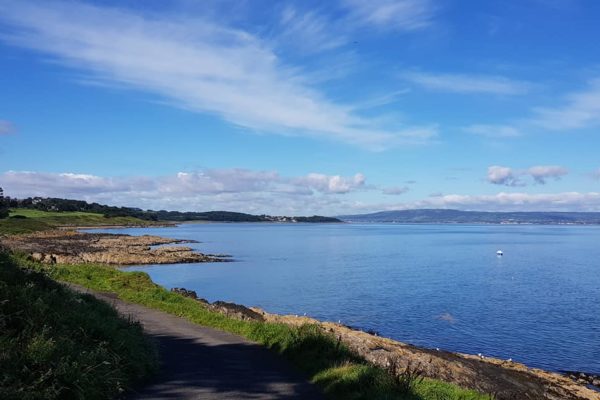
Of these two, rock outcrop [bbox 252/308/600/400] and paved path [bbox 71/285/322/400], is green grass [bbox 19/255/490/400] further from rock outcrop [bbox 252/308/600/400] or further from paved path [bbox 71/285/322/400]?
rock outcrop [bbox 252/308/600/400]

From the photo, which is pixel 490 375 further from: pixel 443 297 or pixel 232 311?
pixel 443 297

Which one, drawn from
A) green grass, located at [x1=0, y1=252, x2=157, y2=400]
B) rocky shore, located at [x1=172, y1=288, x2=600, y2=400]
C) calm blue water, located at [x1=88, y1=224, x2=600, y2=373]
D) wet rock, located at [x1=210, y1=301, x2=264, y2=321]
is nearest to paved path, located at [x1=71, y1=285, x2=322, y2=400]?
green grass, located at [x1=0, y1=252, x2=157, y2=400]

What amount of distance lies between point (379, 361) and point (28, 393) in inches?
455

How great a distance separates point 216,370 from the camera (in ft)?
40.7

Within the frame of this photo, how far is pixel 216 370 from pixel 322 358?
2697mm

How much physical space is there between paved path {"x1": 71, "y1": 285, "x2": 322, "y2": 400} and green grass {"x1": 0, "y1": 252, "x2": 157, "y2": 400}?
29.4 inches

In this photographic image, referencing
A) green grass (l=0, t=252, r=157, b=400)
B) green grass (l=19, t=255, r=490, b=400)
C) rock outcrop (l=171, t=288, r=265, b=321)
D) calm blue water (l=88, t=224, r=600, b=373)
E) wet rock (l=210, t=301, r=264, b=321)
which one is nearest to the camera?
green grass (l=0, t=252, r=157, b=400)

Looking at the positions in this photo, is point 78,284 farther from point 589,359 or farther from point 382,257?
point 382,257

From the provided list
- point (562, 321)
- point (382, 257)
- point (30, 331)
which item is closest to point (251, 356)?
point (30, 331)

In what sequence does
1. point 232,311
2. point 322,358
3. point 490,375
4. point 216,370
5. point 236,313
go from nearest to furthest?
1. point 216,370
2. point 322,358
3. point 490,375
4. point 236,313
5. point 232,311

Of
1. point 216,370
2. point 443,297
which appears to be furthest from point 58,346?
point 443,297

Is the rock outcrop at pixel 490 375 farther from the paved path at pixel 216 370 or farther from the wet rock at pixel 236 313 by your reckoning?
the wet rock at pixel 236 313

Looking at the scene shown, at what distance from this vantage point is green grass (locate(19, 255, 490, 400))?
10.5m

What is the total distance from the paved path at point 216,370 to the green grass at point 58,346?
2.45 ft
